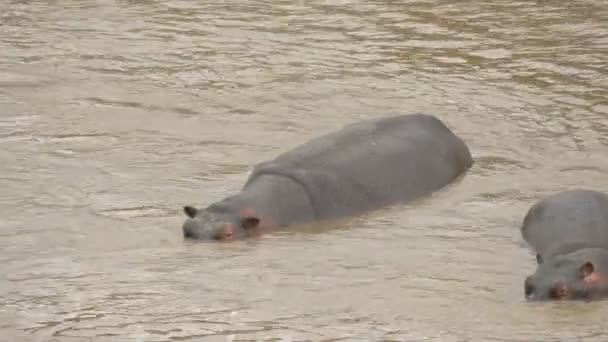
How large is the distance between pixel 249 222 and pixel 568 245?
1829 millimetres

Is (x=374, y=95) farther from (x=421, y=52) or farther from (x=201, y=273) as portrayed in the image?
(x=201, y=273)

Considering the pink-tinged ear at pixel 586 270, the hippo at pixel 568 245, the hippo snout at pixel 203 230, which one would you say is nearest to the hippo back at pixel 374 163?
the hippo snout at pixel 203 230

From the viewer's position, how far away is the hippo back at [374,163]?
9.40m

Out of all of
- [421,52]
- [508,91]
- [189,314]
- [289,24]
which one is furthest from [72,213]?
[289,24]

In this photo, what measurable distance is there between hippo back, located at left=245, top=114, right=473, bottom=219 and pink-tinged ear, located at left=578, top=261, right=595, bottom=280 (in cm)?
215

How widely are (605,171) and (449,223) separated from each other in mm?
1510

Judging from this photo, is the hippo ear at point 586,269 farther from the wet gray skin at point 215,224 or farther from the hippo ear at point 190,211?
the hippo ear at point 190,211

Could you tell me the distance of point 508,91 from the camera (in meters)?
12.2

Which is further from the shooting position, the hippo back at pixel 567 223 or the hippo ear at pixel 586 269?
the hippo back at pixel 567 223

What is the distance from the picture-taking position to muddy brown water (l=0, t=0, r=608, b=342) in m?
7.21

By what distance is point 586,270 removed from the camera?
746 centimetres

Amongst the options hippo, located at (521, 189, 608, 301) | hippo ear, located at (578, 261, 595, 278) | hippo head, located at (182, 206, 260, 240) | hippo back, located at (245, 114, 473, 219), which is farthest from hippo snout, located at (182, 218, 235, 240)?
hippo ear, located at (578, 261, 595, 278)

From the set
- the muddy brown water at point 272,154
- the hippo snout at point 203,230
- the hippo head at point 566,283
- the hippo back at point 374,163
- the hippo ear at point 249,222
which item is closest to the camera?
the muddy brown water at point 272,154

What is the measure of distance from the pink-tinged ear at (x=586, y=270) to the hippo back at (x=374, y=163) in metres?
2.15
